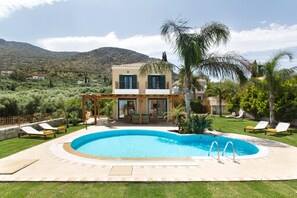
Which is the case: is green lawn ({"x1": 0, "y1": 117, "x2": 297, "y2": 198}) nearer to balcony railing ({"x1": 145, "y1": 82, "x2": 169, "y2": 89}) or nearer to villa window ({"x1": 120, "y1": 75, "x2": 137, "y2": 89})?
villa window ({"x1": 120, "y1": 75, "x2": 137, "y2": 89})

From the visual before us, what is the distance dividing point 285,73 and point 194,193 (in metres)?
13.6

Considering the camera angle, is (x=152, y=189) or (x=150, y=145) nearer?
(x=152, y=189)

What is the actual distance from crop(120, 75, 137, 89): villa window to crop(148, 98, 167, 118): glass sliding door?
8.63 ft

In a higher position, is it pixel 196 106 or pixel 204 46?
pixel 204 46

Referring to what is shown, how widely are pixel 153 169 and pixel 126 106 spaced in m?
18.5

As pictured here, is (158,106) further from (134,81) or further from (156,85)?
(134,81)

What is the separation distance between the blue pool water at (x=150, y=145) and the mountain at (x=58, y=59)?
158 ft

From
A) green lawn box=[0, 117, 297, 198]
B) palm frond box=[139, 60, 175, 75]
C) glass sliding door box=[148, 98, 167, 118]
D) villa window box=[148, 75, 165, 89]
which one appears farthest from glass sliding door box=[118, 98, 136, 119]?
green lawn box=[0, 117, 297, 198]

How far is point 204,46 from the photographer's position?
13320mm

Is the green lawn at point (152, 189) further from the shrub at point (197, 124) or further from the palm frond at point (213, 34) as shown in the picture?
the palm frond at point (213, 34)

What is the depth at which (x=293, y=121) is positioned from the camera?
18094 millimetres

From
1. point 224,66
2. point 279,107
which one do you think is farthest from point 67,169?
point 279,107

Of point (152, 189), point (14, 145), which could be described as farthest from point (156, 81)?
point (152, 189)

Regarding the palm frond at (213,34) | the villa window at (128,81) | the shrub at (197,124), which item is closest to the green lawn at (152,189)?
the shrub at (197,124)
